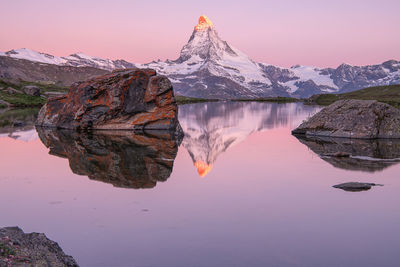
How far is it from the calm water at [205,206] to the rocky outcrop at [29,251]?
61 centimetres

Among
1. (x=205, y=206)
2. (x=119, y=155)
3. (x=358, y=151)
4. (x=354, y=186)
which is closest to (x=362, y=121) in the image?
(x=358, y=151)

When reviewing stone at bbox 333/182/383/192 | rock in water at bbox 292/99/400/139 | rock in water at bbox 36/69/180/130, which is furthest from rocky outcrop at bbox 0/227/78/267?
rock in water at bbox 36/69/180/130

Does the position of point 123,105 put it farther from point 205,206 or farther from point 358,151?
point 205,206

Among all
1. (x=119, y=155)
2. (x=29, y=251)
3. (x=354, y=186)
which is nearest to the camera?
(x=29, y=251)

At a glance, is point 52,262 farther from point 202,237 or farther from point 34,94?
point 34,94

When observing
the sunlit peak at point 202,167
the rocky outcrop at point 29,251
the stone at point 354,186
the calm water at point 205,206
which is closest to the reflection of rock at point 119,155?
the calm water at point 205,206

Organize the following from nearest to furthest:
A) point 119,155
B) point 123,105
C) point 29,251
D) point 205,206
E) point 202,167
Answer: point 29,251, point 205,206, point 202,167, point 119,155, point 123,105

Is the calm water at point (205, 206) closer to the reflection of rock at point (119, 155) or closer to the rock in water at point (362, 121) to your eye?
the reflection of rock at point (119, 155)

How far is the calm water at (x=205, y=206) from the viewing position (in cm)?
1184

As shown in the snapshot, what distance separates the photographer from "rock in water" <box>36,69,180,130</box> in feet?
162

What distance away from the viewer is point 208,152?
3266 centimetres

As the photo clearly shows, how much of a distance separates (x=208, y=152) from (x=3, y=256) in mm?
23843

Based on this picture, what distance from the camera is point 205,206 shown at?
645 inches

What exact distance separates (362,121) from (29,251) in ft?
124
